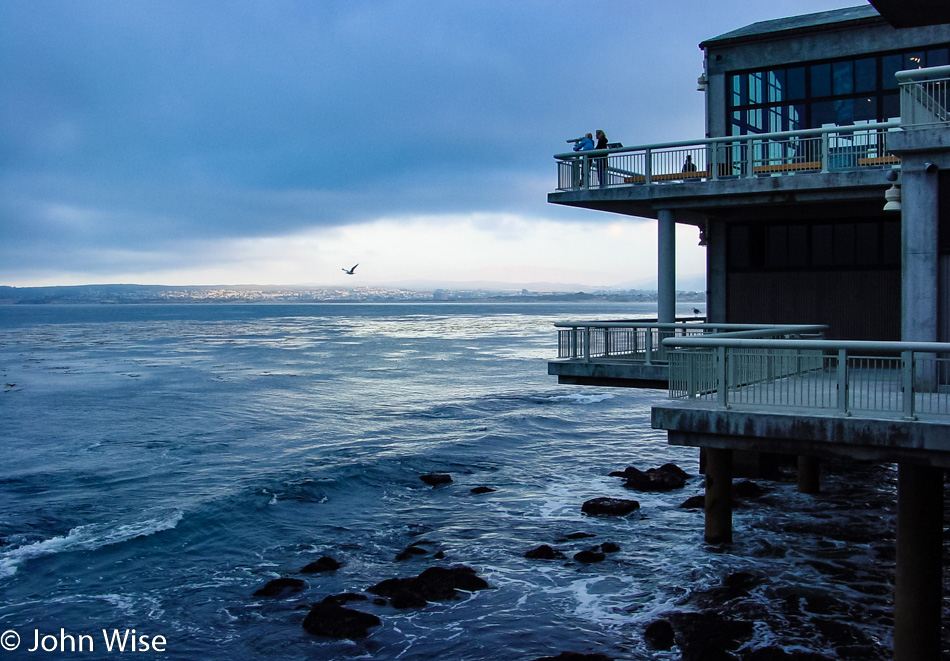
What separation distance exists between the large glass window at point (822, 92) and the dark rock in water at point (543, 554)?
12.3m

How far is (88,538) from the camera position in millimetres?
23297

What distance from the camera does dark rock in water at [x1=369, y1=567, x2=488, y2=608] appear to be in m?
17.7

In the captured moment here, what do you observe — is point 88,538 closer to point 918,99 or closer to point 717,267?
point 717,267

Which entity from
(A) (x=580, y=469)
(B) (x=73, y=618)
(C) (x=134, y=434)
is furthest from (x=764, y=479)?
(C) (x=134, y=434)

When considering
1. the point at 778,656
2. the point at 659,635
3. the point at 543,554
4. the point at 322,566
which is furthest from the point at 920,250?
the point at 322,566

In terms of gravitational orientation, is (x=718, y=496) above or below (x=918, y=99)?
below

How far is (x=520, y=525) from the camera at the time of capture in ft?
77.0

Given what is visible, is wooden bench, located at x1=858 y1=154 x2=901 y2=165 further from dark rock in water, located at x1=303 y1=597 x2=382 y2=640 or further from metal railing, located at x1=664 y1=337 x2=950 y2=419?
dark rock in water, located at x1=303 y1=597 x2=382 y2=640

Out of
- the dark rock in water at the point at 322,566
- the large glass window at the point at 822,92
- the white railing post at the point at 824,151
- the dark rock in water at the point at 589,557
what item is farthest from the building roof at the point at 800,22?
the dark rock in water at the point at 322,566

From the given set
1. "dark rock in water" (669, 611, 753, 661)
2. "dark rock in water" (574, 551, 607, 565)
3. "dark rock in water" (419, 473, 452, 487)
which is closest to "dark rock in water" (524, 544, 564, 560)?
"dark rock in water" (574, 551, 607, 565)

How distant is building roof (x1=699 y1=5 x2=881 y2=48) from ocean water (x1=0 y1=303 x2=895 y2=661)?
1283 cm

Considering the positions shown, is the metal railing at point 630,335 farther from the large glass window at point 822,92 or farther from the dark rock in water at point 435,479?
the dark rock in water at point 435,479

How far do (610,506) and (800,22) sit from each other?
565 inches

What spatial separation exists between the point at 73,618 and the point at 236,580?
11.4 ft
